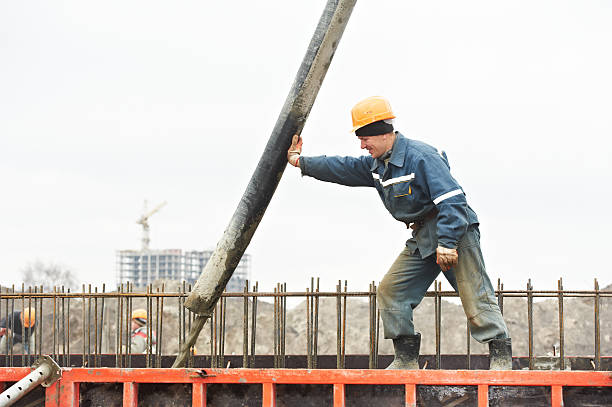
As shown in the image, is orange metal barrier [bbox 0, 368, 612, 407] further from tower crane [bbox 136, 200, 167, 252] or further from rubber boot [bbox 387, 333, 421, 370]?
tower crane [bbox 136, 200, 167, 252]

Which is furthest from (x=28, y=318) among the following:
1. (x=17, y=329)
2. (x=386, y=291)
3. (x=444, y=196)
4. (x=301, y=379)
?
(x=444, y=196)

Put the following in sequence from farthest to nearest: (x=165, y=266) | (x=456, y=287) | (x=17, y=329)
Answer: (x=165, y=266), (x=17, y=329), (x=456, y=287)

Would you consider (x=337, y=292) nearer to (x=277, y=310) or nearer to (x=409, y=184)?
(x=277, y=310)

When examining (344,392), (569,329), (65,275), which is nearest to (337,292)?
(344,392)

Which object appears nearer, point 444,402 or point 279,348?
point 444,402

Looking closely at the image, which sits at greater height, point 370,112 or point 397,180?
point 370,112

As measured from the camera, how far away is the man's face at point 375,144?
445cm

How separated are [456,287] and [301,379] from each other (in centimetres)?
136

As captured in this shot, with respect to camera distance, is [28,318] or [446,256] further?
[28,318]

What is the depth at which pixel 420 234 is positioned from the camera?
4469 millimetres

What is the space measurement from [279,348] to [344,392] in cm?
187

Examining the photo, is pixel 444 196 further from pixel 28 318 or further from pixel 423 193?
pixel 28 318

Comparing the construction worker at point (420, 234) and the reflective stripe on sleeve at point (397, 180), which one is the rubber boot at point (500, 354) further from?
the reflective stripe on sleeve at point (397, 180)

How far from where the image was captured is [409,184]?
432 cm
